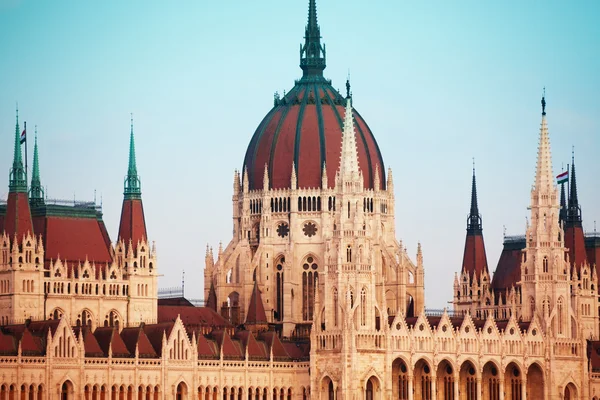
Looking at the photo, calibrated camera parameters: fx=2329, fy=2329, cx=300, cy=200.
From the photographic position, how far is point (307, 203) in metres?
179

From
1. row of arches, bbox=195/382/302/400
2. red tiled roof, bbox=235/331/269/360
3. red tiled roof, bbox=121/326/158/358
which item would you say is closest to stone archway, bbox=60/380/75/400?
red tiled roof, bbox=121/326/158/358

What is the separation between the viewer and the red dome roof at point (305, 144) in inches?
7052

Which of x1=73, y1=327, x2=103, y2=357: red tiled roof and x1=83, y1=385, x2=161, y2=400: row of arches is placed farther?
x1=73, y1=327, x2=103, y2=357: red tiled roof

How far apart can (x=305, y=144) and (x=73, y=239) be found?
23.7m

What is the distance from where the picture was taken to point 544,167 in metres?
173

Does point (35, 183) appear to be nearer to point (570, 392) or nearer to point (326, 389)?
point (326, 389)

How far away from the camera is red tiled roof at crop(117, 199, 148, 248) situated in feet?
543

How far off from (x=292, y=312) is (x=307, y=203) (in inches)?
348

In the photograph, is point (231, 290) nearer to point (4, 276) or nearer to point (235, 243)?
point (235, 243)

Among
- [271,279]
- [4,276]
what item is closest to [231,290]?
[271,279]

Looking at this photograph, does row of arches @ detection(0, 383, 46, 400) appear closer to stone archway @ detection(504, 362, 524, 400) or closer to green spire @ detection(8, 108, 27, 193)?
green spire @ detection(8, 108, 27, 193)

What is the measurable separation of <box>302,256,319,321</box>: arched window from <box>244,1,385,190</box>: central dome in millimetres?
6081

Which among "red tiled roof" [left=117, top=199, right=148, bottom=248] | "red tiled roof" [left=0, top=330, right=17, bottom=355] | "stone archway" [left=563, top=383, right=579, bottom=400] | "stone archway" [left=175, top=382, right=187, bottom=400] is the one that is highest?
"red tiled roof" [left=117, top=199, right=148, bottom=248]

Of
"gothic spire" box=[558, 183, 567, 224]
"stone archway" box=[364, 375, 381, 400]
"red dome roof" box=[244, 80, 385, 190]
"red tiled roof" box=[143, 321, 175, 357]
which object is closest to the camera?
"red tiled roof" box=[143, 321, 175, 357]
